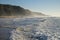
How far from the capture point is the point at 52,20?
10.5ft

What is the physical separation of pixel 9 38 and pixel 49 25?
0.91 metres

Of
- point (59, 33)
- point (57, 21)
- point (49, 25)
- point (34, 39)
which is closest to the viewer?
point (34, 39)

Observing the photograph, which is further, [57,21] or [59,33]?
[57,21]

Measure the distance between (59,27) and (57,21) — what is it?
378 millimetres

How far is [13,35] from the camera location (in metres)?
2.28

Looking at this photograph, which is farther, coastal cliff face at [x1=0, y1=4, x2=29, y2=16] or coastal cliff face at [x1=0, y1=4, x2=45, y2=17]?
coastal cliff face at [x1=0, y1=4, x2=29, y2=16]

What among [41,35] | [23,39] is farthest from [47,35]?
[23,39]

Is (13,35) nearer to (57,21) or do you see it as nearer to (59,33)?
(59,33)

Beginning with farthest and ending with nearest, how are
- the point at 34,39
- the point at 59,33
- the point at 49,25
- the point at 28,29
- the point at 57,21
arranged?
the point at 57,21, the point at 49,25, the point at 28,29, the point at 59,33, the point at 34,39

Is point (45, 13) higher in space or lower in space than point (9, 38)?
higher

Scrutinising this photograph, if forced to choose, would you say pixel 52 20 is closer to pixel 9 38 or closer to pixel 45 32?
pixel 45 32

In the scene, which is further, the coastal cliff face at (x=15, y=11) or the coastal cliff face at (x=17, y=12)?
the coastal cliff face at (x=15, y=11)

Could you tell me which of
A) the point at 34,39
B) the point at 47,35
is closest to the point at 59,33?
the point at 47,35

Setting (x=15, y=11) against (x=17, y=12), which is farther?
(x=15, y=11)
